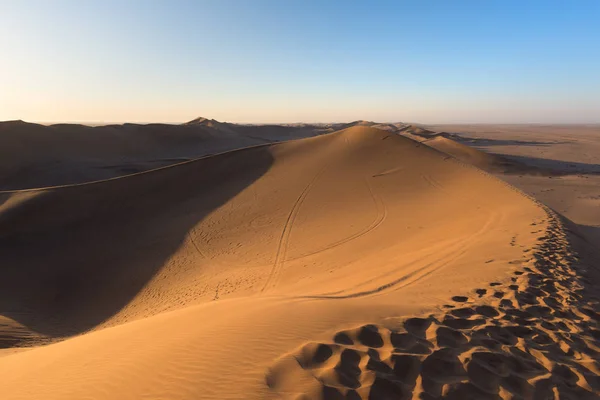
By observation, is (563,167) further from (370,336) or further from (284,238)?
(370,336)

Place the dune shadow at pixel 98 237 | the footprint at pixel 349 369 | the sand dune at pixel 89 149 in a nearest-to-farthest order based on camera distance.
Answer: the footprint at pixel 349 369 < the dune shadow at pixel 98 237 < the sand dune at pixel 89 149

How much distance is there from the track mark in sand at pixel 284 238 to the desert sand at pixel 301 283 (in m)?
0.08

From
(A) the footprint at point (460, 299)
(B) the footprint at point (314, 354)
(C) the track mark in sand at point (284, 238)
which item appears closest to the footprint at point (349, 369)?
(B) the footprint at point (314, 354)

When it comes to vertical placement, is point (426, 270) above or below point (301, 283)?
above

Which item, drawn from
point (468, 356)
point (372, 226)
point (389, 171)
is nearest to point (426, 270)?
point (468, 356)

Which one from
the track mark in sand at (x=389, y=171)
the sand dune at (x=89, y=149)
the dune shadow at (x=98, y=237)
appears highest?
the sand dune at (x=89, y=149)

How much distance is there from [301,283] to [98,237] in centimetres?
988

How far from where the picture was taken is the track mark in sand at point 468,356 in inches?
114

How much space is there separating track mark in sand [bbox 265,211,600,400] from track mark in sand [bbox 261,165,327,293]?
4351mm

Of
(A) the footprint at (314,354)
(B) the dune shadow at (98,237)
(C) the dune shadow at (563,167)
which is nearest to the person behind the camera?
(A) the footprint at (314,354)

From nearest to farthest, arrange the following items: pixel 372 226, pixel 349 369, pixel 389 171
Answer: pixel 349 369, pixel 372 226, pixel 389 171

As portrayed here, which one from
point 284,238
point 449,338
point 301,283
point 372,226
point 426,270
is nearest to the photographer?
point 449,338

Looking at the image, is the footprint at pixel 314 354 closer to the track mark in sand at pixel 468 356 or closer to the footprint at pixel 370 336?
the track mark in sand at pixel 468 356

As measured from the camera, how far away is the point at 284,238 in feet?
37.0
